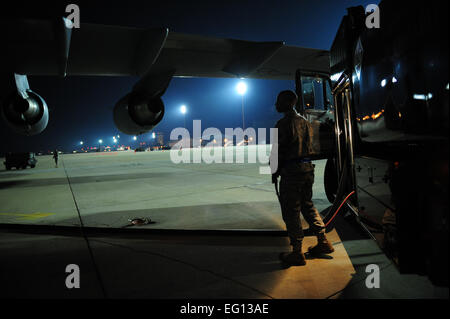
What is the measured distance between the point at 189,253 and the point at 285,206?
Result: 53.2 inches

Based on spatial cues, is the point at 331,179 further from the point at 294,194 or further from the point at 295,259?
the point at 295,259

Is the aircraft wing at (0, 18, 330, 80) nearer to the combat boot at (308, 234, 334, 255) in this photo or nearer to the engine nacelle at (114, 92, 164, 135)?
the engine nacelle at (114, 92, 164, 135)

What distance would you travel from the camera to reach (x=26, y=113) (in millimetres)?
6645

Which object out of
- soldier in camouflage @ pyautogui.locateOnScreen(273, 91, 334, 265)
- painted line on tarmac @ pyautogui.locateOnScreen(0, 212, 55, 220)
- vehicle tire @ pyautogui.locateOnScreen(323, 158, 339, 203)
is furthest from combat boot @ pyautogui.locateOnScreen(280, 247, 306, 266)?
painted line on tarmac @ pyautogui.locateOnScreen(0, 212, 55, 220)

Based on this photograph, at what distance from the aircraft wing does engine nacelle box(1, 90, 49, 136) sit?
71 cm

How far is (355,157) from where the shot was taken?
3.58m

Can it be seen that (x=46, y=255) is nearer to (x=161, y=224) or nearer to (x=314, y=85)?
(x=161, y=224)

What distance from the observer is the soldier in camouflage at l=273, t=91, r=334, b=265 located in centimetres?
321

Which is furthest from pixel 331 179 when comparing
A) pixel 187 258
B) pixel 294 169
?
pixel 187 258

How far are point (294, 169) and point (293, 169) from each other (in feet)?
0.04

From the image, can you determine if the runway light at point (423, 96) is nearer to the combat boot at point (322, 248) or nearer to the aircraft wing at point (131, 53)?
the combat boot at point (322, 248)

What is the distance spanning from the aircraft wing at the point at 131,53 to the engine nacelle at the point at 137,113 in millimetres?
726

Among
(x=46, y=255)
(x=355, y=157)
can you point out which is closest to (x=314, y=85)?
(x=355, y=157)

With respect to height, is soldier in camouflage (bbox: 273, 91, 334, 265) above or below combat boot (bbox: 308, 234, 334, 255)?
above
